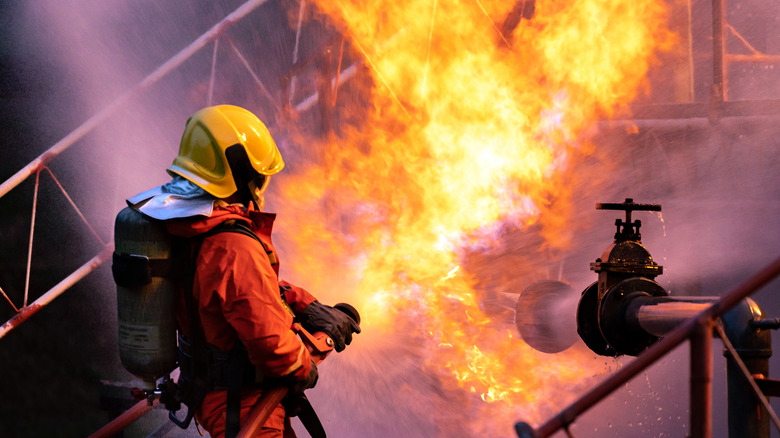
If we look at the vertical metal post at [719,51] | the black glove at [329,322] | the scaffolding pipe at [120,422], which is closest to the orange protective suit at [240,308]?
the black glove at [329,322]

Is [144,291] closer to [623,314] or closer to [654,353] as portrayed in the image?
[654,353]

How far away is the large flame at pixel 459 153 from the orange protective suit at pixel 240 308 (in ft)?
8.75

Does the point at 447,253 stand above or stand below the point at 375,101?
below

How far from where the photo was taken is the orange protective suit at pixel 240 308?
2.33 m

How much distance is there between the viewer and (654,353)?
4.10 feet

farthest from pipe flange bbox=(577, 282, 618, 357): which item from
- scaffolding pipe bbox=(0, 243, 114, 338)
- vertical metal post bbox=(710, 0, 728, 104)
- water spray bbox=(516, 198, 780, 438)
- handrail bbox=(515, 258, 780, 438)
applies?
scaffolding pipe bbox=(0, 243, 114, 338)

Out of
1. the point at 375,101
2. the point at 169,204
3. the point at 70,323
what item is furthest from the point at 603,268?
the point at 70,323

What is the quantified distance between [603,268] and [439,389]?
2.83m

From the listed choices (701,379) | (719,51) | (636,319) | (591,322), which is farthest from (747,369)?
(719,51)

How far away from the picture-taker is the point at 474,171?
5316mm

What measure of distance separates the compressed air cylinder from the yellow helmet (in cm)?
30

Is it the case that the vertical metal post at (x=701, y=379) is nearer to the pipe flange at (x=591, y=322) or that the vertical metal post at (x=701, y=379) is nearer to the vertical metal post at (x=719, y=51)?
the pipe flange at (x=591, y=322)

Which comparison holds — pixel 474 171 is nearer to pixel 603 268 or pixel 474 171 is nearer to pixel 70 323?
pixel 603 268

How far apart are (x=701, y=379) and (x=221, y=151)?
6.74 ft
